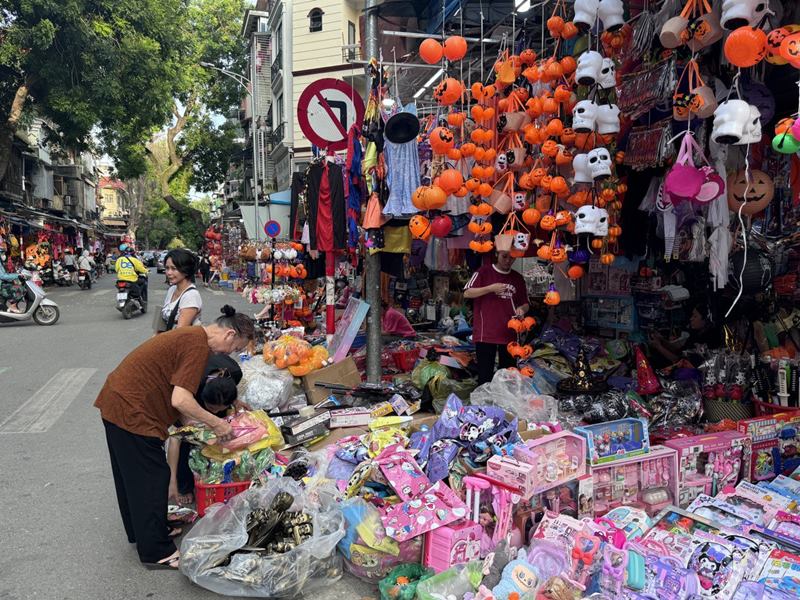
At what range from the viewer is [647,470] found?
346 centimetres

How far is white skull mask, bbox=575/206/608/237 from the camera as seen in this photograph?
399 centimetres

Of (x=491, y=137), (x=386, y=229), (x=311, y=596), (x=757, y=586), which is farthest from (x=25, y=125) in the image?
(x=757, y=586)

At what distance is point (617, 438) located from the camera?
11.9 feet

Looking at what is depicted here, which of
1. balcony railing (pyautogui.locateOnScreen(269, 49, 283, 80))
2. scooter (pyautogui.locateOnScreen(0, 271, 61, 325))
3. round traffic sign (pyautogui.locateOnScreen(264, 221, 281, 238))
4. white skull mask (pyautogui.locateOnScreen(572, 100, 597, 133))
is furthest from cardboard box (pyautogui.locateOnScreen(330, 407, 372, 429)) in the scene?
balcony railing (pyautogui.locateOnScreen(269, 49, 283, 80))

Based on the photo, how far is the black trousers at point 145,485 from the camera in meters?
3.16

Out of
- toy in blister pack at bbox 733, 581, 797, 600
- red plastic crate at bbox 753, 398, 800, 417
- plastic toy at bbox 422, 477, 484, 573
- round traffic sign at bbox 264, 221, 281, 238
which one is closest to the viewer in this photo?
toy in blister pack at bbox 733, 581, 797, 600

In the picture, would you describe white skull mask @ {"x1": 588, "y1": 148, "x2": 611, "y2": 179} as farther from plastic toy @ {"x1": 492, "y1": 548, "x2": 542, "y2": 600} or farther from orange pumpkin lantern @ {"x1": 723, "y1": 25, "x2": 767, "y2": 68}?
plastic toy @ {"x1": 492, "y1": 548, "x2": 542, "y2": 600}

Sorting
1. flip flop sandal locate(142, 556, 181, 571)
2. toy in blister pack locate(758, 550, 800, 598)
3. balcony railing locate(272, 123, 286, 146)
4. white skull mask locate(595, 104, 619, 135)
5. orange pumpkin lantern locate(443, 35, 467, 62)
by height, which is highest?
balcony railing locate(272, 123, 286, 146)

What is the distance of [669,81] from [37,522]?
197 inches

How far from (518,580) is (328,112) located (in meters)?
5.04

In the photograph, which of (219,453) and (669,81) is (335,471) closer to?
(219,453)

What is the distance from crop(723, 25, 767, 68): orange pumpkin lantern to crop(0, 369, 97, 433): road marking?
6488mm

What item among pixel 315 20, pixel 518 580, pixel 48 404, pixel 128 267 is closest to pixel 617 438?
pixel 518 580

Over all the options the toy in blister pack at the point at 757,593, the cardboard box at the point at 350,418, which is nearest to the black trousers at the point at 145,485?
the cardboard box at the point at 350,418
